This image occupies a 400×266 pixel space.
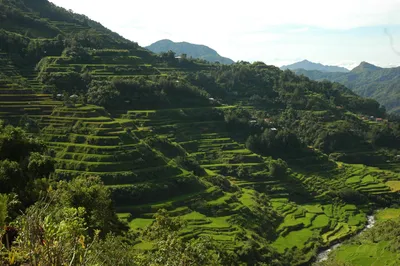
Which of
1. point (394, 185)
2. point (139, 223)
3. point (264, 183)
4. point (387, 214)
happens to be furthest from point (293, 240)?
point (394, 185)

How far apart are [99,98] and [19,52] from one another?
18.7 metres

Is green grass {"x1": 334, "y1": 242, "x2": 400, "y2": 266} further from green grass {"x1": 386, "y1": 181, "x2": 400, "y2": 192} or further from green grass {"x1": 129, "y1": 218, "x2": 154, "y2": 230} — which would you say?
green grass {"x1": 386, "y1": 181, "x2": 400, "y2": 192}

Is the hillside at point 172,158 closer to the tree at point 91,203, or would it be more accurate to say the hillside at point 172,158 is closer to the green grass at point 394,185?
the tree at point 91,203

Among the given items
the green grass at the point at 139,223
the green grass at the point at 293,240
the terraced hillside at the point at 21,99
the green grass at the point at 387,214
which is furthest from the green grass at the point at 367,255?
the terraced hillside at the point at 21,99

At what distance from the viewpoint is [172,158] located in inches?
1730

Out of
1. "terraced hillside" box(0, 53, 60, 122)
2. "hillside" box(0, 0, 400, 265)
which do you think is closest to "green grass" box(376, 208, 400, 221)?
"hillside" box(0, 0, 400, 265)

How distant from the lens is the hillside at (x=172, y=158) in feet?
66.1

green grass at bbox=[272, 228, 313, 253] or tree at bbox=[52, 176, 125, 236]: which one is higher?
tree at bbox=[52, 176, 125, 236]

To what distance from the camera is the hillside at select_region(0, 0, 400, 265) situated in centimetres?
2016

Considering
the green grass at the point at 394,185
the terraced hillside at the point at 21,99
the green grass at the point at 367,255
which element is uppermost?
the terraced hillside at the point at 21,99

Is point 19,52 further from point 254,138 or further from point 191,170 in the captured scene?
point 254,138

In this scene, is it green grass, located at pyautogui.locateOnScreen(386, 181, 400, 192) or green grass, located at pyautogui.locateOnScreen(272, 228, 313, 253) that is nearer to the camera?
green grass, located at pyautogui.locateOnScreen(272, 228, 313, 253)

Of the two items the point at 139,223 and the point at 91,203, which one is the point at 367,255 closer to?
the point at 139,223

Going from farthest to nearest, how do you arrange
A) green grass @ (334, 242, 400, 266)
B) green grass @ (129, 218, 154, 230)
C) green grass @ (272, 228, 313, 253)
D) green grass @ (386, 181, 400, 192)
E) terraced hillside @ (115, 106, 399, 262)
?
1. green grass @ (386, 181, 400, 192)
2. terraced hillside @ (115, 106, 399, 262)
3. green grass @ (272, 228, 313, 253)
4. green grass @ (334, 242, 400, 266)
5. green grass @ (129, 218, 154, 230)
